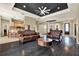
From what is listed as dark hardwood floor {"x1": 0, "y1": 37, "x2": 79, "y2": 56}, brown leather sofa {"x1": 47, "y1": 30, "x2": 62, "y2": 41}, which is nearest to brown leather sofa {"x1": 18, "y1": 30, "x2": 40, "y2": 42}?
dark hardwood floor {"x1": 0, "y1": 37, "x2": 79, "y2": 56}

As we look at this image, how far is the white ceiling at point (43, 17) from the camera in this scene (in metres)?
2.64

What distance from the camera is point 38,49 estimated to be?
8.97ft

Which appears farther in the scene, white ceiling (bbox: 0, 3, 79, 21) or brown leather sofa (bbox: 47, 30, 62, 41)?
brown leather sofa (bbox: 47, 30, 62, 41)

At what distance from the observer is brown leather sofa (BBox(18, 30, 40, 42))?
2732mm

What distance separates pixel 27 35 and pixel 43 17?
0.61 m

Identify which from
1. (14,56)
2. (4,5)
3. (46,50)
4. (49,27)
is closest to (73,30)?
(49,27)

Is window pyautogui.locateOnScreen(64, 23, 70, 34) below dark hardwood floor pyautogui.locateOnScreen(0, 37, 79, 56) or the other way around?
the other way around

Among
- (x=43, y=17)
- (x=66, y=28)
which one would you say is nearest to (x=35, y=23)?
(x=43, y=17)

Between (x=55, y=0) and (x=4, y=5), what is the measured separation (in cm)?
124

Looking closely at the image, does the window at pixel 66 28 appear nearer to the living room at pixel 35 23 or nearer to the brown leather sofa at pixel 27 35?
the living room at pixel 35 23

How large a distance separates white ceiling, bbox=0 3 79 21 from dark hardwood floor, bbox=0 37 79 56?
0.58 meters

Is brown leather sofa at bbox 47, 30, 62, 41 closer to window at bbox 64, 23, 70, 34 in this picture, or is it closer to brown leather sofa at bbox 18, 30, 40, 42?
window at bbox 64, 23, 70, 34

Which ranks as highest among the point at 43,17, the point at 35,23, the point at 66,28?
the point at 43,17

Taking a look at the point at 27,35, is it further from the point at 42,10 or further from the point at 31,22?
the point at 42,10
